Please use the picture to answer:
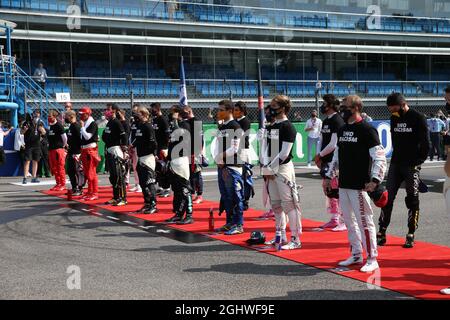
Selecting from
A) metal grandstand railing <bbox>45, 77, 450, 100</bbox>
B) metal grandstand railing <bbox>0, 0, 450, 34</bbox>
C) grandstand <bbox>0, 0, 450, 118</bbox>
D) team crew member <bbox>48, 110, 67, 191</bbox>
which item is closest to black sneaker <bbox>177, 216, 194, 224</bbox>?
team crew member <bbox>48, 110, 67, 191</bbox>

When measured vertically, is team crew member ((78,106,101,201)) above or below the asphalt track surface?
above

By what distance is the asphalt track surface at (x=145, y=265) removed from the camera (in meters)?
5.59

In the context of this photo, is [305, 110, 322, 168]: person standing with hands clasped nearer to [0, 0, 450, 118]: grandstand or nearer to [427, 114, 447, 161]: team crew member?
[427, 114, 447, 161]: team crew member

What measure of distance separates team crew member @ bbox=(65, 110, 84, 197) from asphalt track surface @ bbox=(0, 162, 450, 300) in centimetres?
283

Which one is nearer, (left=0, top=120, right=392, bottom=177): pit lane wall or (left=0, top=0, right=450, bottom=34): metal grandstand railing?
(left=0, top=120, right=392, bottom=177): pit lane wall

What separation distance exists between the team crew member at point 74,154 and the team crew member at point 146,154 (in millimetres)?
3002

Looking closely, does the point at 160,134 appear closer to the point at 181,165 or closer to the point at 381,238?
the point at 181,165

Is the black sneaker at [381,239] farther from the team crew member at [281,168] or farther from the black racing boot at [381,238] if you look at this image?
the team crew member at [281,168]

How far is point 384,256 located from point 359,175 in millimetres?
1363

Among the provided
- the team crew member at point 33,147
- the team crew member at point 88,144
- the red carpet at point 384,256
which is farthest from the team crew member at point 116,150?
the team crew member at point 33,147

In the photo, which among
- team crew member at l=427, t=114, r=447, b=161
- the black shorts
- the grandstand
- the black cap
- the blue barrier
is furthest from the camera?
the grandstand

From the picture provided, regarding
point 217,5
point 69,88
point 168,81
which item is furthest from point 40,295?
point 217,5

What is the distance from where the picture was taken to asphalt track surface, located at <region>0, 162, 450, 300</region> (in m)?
5.59

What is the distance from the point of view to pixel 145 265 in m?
6.77
